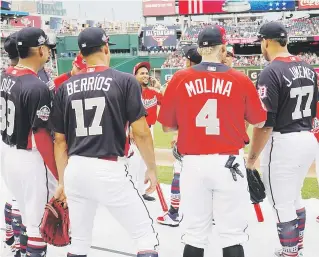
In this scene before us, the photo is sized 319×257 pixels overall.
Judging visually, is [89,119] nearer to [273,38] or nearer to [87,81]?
[87,81]

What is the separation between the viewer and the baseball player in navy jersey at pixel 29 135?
3.12m

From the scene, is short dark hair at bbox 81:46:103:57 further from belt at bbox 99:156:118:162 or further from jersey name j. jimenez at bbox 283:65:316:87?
jersey name j. jimenez at bbox 283:65:316:87

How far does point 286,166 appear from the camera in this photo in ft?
11.2

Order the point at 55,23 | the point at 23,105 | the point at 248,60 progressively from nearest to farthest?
the point at 23,105, the point at 248,60, the point at 55,23

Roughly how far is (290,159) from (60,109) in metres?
1.89

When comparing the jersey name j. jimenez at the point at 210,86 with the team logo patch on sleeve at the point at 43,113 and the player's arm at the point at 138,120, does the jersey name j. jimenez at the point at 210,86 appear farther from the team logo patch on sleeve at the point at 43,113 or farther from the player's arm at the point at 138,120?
the team logo patch on sleeve at the point at 43,113

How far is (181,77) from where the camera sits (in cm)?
299

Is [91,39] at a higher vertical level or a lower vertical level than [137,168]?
higher

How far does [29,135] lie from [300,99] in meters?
2.22

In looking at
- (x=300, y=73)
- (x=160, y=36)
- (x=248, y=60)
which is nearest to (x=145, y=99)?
(x=300, y=73)

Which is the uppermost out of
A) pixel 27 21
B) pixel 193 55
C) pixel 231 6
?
pixel 231 6

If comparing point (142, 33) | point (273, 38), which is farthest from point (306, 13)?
point (273, 38)

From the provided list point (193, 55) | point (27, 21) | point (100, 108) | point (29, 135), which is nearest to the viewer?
point (100, 108)

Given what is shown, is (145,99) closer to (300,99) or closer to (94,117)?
(300,99)
